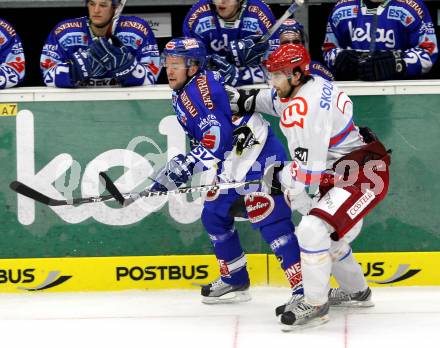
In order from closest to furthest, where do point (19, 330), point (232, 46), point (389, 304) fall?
point (19, 330) < point (389, 304) < point (232, 46)

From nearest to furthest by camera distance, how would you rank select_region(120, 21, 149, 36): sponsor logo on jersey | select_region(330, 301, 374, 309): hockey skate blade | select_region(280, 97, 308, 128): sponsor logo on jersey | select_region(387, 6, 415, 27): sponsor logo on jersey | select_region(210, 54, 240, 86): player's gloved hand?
select_region(280, 97, 308, 128): sponsor logo on jersey, select_region(330, 301, 374, 309): hockey skate blade, select_region(210, 54, 240, 86): player's gloved hand, select_region(387, 6, 415, 27): sponsor logo on jersey, select_region(120, 21, 149, 36): sponsor logo on jersey

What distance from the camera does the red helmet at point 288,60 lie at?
17.9 feet

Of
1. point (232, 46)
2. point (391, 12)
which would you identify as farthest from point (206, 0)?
point (391, 12)

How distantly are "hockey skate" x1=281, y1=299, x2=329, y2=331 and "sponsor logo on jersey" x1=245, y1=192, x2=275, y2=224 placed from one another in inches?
19.6

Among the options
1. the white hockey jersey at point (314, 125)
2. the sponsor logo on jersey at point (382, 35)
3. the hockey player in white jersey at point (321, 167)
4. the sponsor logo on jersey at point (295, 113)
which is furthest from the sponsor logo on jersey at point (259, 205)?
the sponsor logo on jersey at point (382, 35)

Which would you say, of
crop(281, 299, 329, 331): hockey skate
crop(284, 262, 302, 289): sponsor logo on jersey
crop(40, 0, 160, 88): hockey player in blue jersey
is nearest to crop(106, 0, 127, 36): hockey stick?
crop(40, 0, 160, 88): hockey player in blue jersey

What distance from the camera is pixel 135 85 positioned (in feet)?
21.2

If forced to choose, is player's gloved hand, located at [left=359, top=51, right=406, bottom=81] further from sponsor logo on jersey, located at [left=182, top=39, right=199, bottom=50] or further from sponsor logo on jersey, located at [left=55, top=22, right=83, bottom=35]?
sponsor logo on jersey, located at [left=55, top=22, right=83, bottom=35]

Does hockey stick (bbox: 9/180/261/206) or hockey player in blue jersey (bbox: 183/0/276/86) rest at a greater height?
hockey player in blue jersey (bbox: 183/0/276/86)

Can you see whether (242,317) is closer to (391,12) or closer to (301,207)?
(301,207)

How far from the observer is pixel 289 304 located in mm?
5719

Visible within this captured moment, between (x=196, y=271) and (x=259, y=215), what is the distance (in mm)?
726

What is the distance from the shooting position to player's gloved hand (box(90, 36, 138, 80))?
6359mm

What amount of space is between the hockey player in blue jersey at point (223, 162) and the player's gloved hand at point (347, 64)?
67cm
